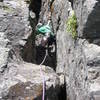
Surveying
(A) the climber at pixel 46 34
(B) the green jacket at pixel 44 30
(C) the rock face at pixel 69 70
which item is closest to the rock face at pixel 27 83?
(C) the rock face at pixel 69 70

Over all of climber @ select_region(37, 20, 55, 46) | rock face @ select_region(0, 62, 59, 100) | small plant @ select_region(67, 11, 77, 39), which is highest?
small plant @ select_region(67, 11, 77, 39)

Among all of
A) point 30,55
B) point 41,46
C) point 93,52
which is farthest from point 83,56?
point 41,46

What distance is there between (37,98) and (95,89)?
1.69 m

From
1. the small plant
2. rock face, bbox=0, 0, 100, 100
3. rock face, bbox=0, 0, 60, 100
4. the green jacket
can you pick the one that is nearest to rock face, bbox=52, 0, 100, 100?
rock face, bbox=0, 0, 100, 100

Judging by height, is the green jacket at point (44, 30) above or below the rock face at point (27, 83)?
above

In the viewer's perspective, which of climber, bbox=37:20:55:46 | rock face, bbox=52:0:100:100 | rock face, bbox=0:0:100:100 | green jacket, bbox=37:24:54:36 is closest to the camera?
rock face, bbox=52:0:100:100

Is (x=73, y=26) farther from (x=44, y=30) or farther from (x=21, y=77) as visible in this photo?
(x=44, y=30)

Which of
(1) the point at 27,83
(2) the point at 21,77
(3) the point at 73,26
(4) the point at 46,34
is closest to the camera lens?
(1) the point at 27,83

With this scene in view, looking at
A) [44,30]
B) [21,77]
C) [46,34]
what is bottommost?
[21,77]

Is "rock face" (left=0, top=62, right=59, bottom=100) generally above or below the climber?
below

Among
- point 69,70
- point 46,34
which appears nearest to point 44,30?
point 46,34

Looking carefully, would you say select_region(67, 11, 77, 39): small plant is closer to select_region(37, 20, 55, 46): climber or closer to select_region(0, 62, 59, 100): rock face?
select_region(0, 62, 59, 100): rock face

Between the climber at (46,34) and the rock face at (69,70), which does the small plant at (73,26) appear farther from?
the climber at (46,34)

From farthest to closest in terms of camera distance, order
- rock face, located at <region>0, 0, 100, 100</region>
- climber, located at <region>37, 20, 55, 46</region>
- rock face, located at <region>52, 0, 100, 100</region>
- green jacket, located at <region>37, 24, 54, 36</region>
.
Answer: green jacket, located at <region>37, 24, 54, 36</region>, climber, located at <region>37, 20, 55, 46</region>, rock face, located at <region>0, 0, 100, 100</region>, rock face, located at <region>52, 0, 100, 100</region>
